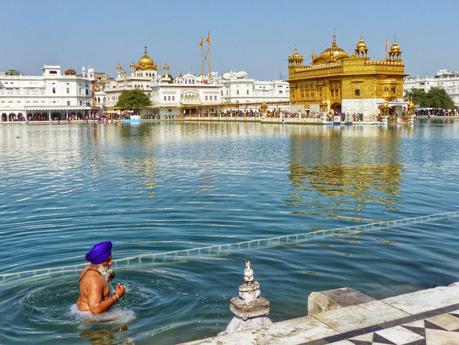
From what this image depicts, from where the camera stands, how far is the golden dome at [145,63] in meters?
118

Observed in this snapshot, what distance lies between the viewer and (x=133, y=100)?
337 ft

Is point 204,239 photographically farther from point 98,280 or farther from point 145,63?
point 145,63

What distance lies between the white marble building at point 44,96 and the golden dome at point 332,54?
4482 cm

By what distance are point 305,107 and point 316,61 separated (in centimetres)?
749

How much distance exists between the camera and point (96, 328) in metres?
6.34

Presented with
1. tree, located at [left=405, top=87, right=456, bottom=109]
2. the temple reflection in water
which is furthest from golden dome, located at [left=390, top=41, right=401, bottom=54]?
the temple reflection in water

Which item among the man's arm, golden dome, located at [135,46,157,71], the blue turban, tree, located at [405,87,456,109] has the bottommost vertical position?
the man's arm

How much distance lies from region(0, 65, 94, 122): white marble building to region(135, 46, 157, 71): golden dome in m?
17.2

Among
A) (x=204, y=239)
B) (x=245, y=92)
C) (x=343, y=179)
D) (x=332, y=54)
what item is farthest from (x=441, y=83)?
(x=204, y=239)

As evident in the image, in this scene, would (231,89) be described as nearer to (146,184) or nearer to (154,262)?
(146,184)

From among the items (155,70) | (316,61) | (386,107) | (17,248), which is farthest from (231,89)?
(17,248)

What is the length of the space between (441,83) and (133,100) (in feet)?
236

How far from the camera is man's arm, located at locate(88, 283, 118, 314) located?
620 cm

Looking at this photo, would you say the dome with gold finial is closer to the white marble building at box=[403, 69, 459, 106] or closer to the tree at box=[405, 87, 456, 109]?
the tree at box=[405, 87, 456, 109]
